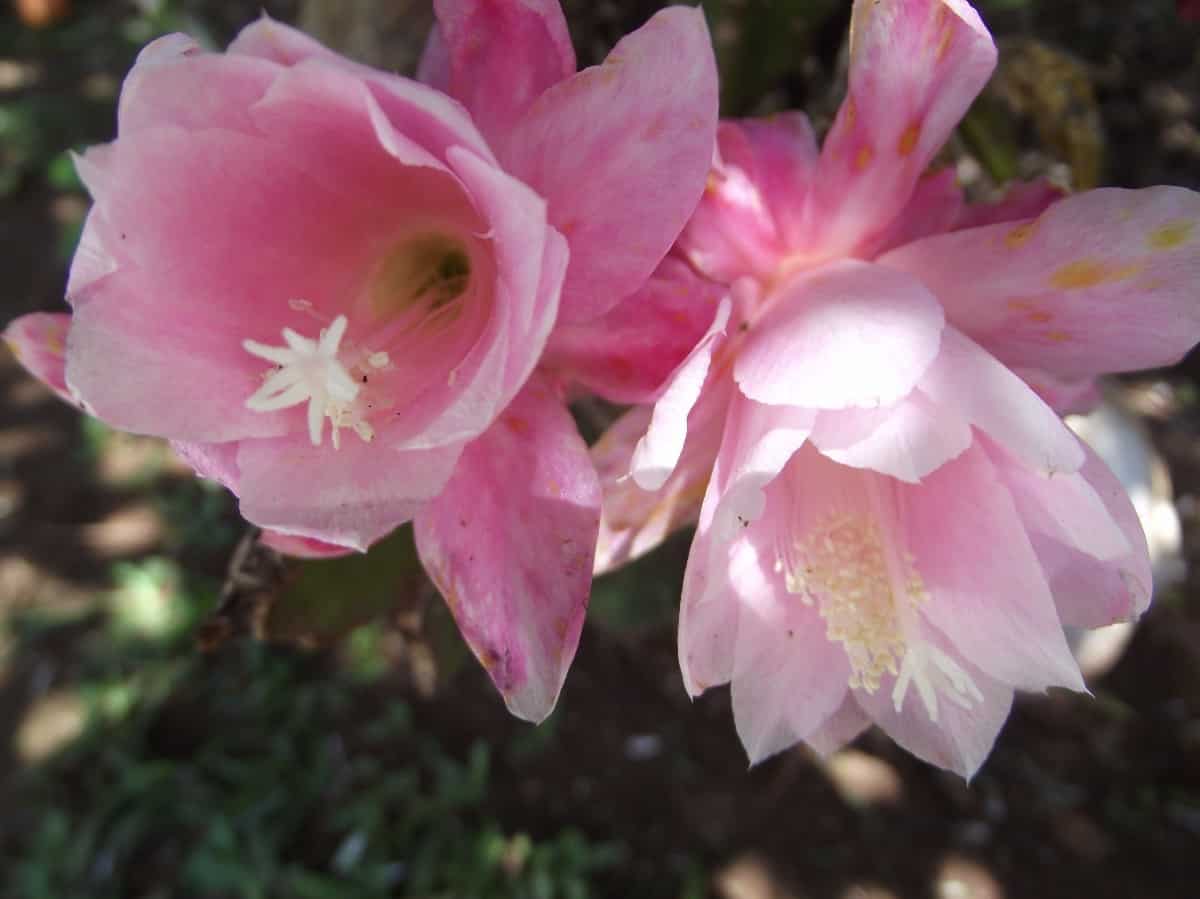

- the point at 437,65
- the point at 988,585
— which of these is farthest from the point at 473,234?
the point at 988,585

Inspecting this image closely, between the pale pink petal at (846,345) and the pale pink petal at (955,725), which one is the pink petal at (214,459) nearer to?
the pale pink petal at (846,345)

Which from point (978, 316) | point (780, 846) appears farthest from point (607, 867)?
point (978, 316)

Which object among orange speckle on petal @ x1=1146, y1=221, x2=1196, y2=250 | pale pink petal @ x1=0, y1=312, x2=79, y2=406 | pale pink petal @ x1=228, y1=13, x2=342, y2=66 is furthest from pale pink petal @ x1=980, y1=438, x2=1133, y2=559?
pale pink petal @ x1=0, y1=312, x2=79, y2=406

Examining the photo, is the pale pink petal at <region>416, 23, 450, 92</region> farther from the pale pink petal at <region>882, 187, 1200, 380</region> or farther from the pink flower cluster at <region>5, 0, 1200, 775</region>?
the pale pink petal at <region>882, 187, 1200, 380</region>

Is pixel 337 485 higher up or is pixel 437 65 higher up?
pixel 437 65

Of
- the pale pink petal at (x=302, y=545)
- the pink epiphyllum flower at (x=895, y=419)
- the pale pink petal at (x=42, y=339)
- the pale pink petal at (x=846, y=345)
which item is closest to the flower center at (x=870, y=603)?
the pink epiphyllum flower at (x=895, y=419)

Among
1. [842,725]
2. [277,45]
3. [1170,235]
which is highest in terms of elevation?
[277,45]

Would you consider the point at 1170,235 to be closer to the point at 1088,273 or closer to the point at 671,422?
the point at 1088,273
